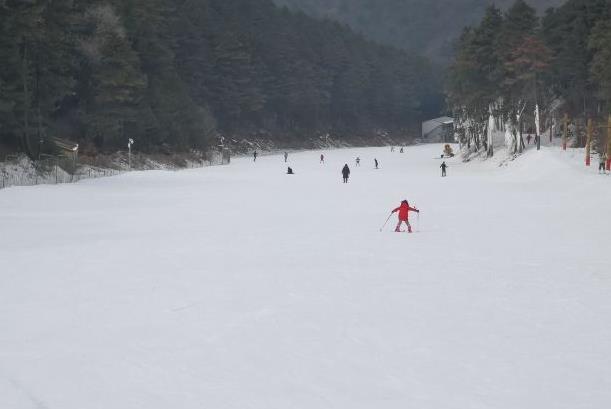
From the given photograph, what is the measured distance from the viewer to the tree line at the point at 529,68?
5131 centimetres

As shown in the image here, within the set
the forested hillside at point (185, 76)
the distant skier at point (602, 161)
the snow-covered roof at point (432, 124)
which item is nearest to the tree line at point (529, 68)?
the distant skier at point (602, 161)

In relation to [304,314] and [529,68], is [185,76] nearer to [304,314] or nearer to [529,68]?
[529,68]

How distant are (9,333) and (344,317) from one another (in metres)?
4.38

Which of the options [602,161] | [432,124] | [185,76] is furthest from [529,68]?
[432,124]

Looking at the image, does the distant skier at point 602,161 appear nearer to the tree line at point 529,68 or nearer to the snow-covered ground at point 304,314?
the tree line at point 529,68

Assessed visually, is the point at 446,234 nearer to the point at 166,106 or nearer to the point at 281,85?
the point at 166,106

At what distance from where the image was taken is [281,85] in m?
117

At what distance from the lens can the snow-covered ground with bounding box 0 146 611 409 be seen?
6227 millimetres

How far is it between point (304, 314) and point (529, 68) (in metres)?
47.2

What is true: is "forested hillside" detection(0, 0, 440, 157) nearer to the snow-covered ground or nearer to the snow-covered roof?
the snow-covered roof

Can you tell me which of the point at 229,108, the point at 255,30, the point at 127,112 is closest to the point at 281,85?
the point at 255,30

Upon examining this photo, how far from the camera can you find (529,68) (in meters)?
50.7

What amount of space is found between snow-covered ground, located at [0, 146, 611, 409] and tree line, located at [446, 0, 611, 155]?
34.1 meters

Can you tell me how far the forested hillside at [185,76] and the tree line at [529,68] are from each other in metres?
28.8
